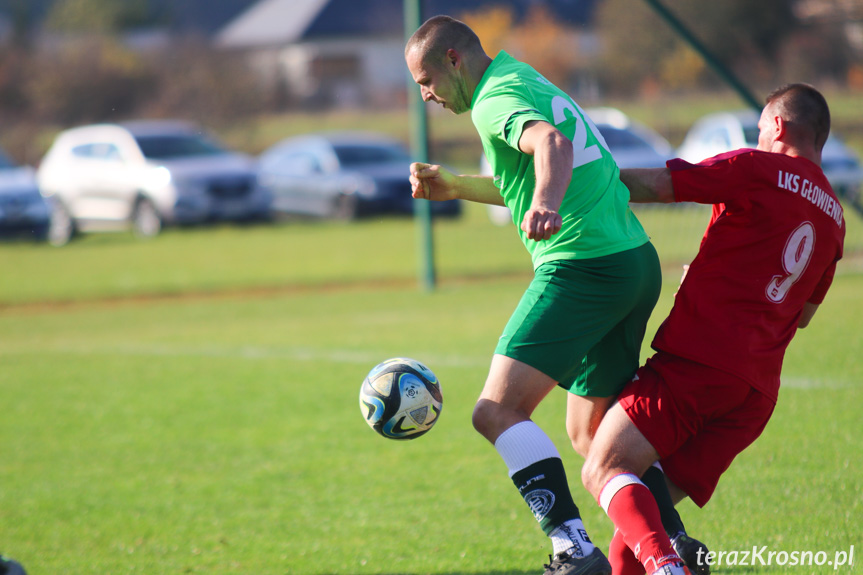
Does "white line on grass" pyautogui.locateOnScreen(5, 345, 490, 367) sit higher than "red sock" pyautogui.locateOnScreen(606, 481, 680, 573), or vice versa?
"red sock" pyautogui.locateOnScreen(606, 481, 680, 573)

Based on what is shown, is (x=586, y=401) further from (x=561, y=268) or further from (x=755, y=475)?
(x=755, y=475)

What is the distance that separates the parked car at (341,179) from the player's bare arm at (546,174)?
19.4 metres

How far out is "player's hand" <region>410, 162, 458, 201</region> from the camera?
13.0 ft

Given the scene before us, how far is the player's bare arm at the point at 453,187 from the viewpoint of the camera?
4.00m

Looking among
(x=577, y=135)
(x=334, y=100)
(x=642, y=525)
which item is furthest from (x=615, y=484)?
(x=334, y=100)

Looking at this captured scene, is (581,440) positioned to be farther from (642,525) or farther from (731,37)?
(731,37)

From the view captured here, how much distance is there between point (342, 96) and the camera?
45.6 meters

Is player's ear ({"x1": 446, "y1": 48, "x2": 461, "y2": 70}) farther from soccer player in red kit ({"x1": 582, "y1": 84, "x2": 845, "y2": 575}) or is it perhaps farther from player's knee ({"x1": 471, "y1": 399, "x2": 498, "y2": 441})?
player's knee ({"x1": 471, "y1": 399, "x2": 498, "y2": 441})

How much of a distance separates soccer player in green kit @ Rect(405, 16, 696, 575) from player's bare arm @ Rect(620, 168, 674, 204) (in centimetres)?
4

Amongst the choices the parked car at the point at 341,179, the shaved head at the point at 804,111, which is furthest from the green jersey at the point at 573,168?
the parked car at the point at 341,179

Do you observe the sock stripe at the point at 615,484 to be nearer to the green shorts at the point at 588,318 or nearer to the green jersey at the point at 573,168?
the green shorts at the point at 588,318

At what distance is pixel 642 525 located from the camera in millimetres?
3326

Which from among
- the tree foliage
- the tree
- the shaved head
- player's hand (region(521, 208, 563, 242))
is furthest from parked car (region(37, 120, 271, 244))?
the tree

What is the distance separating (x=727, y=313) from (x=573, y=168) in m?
0.73
